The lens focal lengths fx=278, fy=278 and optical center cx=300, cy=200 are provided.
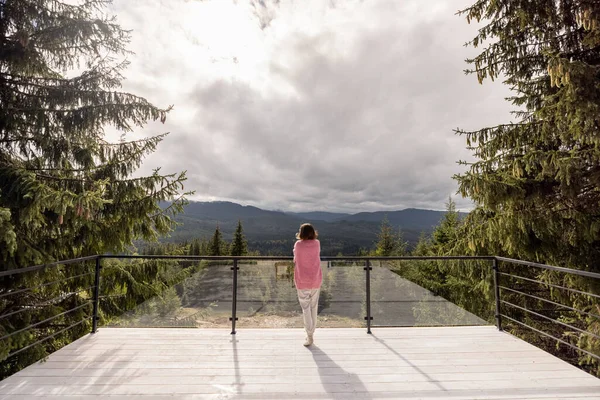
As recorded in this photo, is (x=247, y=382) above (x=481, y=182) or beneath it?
beneath

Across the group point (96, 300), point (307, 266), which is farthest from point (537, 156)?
point (96, 300)

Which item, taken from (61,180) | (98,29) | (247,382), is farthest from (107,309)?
(98,29)

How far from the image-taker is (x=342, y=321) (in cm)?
536

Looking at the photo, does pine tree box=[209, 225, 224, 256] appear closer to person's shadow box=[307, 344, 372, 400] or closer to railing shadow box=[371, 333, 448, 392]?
railing shadow box=[371, 333, 448, 392]

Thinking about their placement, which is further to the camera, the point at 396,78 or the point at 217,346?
the point at 396,78

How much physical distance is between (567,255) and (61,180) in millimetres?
8141

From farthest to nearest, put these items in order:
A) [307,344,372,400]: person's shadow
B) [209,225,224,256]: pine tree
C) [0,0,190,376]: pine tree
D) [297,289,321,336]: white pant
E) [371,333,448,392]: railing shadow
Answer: [209,225,224,256]: pine tree, [0,0,190,376]: pine tree, [297,289,321,336]: white pant, [371,333,448,392]: railing shadow, [307,344,372,400]: person's shadow

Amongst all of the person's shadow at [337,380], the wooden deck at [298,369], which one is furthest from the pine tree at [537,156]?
the person's shadow at [337,380]

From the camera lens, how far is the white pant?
360cm

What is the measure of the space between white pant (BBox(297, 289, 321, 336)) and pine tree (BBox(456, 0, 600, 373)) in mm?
2731

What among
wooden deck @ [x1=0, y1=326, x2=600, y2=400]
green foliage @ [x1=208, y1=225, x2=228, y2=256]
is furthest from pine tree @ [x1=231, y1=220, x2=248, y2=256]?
wooden deck @ [x1=0, y1=326, x2=600, y2=400]

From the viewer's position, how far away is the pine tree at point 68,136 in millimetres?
3938

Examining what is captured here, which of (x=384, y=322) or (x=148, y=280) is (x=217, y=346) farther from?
(x=148, y=280)

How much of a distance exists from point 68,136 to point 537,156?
6924mm
